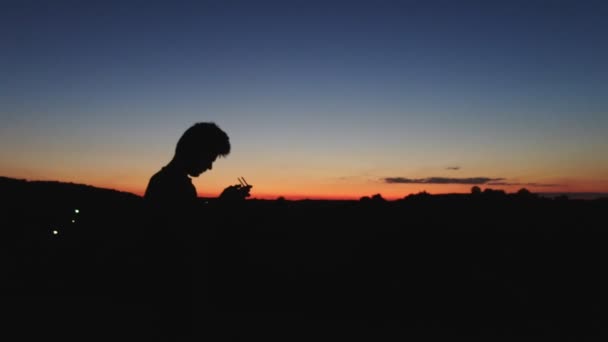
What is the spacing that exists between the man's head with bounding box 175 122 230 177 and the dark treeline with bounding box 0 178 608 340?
2669 mm

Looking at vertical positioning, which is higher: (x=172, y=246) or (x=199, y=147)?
(x=199, y=147)

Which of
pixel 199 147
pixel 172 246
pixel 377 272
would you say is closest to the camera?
pixel 172 246

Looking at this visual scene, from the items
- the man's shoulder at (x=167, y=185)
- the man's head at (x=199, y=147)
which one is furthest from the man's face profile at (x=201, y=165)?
the man's shoulder at (x=167, y=185)

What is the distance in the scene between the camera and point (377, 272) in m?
8.41

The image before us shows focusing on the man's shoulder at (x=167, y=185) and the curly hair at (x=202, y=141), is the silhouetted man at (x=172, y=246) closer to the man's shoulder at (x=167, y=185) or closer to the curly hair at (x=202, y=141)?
the man's shoulder at (x=167, y=185)

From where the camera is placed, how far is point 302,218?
10.5 metres

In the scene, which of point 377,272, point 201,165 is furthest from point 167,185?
point 377,272

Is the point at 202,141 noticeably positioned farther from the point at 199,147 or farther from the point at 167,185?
the point at 167,185

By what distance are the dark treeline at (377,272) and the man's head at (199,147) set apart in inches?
105

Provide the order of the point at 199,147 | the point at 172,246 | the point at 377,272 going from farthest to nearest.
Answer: the point at 377,272 → the point at 199,147 → the point at 172,246

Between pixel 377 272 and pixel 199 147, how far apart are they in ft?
21.9

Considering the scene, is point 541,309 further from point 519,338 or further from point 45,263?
point 45,263

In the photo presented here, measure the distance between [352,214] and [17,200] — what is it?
645 inches

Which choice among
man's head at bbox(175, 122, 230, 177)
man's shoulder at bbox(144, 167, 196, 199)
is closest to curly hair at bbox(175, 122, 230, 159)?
man's head at bbox(175, 122, 230, 177)
